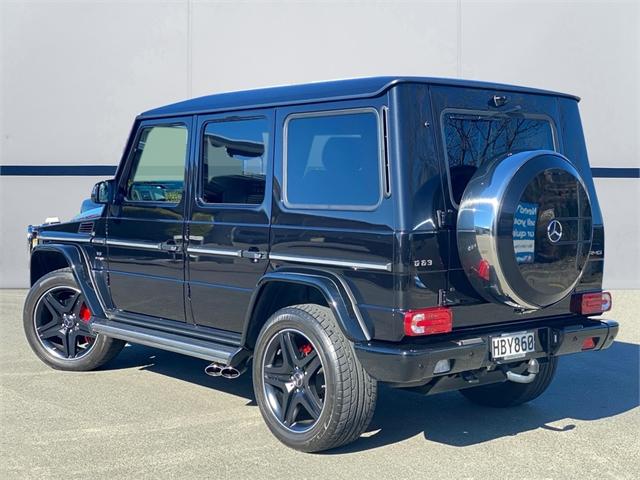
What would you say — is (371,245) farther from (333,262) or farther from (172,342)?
(172,342)

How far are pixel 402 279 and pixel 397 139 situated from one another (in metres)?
0.71

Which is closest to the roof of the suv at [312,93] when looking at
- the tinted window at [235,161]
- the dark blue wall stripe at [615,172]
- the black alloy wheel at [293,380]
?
the tinted window at [235,161]

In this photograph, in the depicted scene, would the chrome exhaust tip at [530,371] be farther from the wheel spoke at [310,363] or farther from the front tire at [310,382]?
the wheel spoke at [310,363]

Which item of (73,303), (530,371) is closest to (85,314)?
(73,303)

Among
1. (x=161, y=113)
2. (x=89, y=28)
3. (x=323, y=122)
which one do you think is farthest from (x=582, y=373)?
(x=89, y=28)

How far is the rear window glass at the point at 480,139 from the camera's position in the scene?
470 centimetres

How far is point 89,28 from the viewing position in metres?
11.4

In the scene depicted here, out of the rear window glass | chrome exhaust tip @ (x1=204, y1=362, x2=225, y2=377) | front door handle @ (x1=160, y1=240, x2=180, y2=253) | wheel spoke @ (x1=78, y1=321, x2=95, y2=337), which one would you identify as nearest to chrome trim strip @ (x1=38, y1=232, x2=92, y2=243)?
wheel spoke @ (x1=78, y1=321, x2=95, y2=337)

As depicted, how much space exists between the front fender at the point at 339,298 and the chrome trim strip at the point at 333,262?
6 centimetres

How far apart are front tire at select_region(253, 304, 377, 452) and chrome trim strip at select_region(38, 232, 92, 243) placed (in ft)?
7.10

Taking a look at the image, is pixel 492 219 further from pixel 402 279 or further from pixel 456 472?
pixel 456 472

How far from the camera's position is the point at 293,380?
495 centimetres

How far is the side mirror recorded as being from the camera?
639 centimetres

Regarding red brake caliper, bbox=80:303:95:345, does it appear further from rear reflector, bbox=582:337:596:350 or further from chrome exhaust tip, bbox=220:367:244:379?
rear reflector, bbox=582:337:596:350
